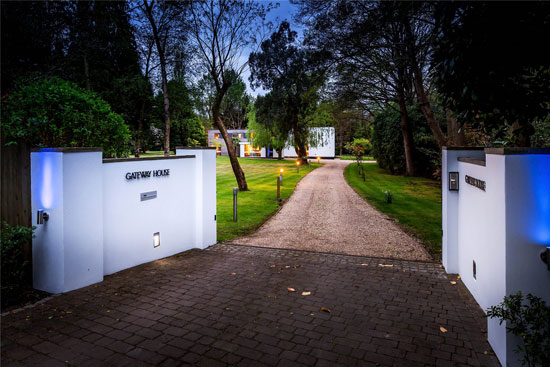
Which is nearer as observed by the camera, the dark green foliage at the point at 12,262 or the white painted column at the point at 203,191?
the dark green foliage at the point at 12,262

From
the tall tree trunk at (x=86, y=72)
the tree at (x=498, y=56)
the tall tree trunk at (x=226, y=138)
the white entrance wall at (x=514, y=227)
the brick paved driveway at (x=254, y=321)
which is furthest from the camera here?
the tall tree trunk at (x=86, y=72)

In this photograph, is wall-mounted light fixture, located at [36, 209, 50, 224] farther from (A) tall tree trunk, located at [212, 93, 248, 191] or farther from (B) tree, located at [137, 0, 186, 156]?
(B) tree, located at [137, 0, 186, 156]

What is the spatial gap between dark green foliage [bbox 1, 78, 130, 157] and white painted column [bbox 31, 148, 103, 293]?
0.62m

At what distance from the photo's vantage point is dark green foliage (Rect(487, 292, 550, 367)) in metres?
3.23

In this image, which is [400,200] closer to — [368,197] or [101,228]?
[368,197]

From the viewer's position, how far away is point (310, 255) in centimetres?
796

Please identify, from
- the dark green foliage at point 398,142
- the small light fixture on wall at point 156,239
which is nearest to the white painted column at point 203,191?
the small light fixture on wall at point 156,239

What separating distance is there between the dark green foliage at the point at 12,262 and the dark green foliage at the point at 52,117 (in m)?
1.44

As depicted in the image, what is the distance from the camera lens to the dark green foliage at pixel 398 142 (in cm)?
2870

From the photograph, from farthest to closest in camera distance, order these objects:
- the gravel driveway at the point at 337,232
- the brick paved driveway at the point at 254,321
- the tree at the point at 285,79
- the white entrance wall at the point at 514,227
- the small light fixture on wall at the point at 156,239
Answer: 1. the tree at the point at 285,79
2. the gravel driveway at the point at 337,232
3. the small light fixture on wall at the point at 156,239
4. the brick paved driveway at the point at 254,321
5. the white entrance wall at the point at 514,227

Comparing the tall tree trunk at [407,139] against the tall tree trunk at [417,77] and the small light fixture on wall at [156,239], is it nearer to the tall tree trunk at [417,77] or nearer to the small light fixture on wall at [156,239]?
the tall tree trunk at [417,77]

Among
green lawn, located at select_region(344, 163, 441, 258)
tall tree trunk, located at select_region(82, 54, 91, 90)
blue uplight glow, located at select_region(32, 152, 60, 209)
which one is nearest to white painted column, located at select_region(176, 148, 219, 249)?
blue uplight glow, located at select_region(32, 152, 60, 209)

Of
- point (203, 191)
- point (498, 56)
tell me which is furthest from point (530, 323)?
point (203, 191)

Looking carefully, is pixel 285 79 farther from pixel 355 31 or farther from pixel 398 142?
pixel 355 31
